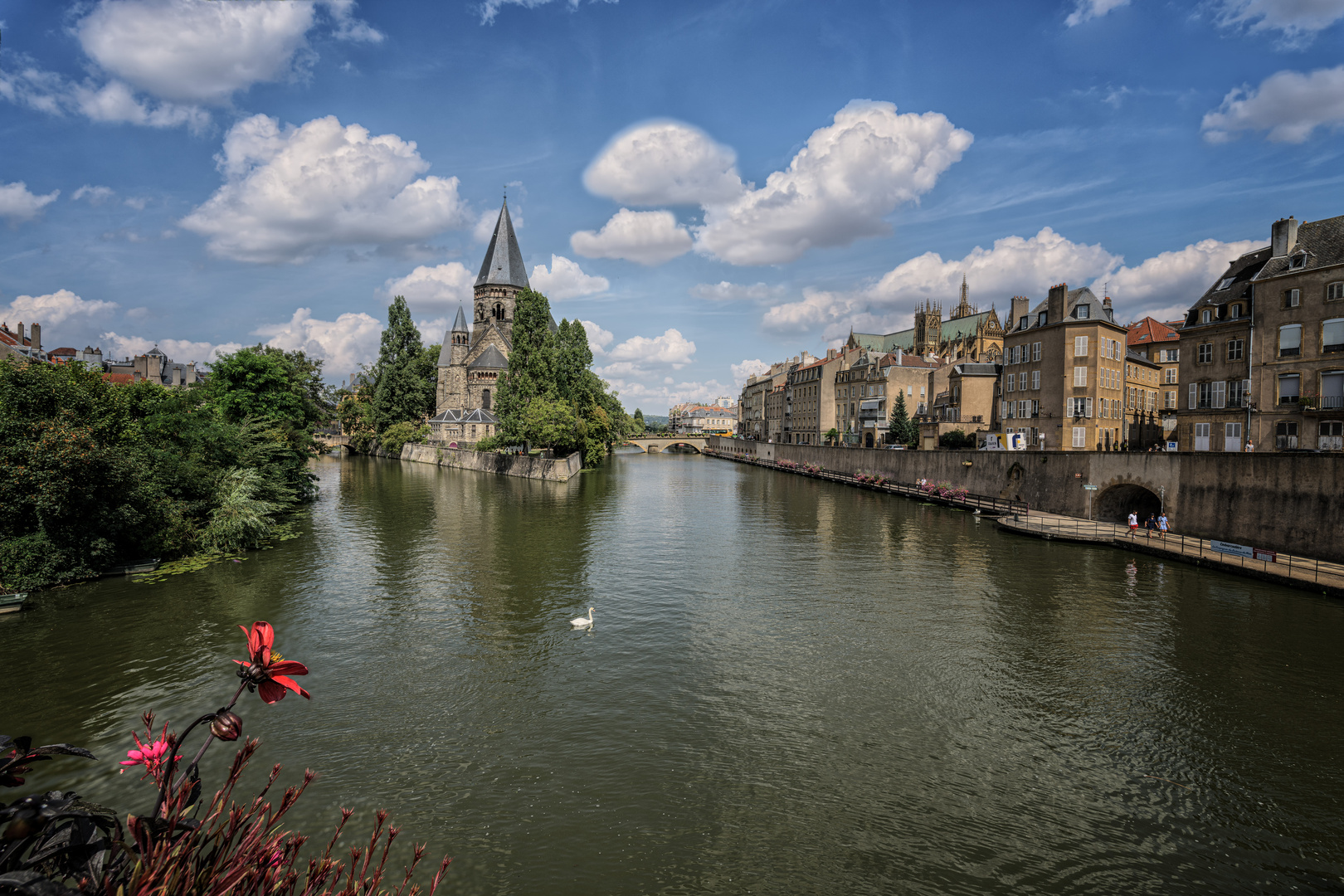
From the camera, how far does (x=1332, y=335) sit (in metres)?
31.2

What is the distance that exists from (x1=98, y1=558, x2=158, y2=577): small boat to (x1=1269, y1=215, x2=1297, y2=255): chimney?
183 ft

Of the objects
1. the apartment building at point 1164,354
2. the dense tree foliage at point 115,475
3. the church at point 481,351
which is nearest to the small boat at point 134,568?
the dense tree foliage at point 115,475

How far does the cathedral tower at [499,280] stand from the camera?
112 metres

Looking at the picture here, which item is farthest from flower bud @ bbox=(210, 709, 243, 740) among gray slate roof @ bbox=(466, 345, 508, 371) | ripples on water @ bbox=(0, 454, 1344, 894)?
gray slate roof @ bbox=(466, 345, 508, 371)

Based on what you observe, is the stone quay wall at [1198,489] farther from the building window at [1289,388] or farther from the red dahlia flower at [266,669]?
the red dahlia flower at [266,669]

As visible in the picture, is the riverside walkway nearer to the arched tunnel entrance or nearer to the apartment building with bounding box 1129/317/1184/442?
the arched tunnel entrance

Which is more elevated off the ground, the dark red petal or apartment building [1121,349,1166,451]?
apartment building [1121,349,1166,451]

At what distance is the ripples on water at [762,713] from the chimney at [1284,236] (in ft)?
65.8

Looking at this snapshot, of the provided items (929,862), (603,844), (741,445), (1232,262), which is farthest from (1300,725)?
(741,445)

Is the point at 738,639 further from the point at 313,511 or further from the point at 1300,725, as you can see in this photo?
the point at 313,511

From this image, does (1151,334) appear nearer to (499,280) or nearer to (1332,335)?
(1332,335)

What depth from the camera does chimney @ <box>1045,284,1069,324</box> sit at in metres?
47.6

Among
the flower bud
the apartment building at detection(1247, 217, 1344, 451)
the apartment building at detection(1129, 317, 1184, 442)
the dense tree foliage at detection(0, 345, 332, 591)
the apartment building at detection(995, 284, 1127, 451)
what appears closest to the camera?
the flower bud

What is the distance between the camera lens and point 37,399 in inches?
818
